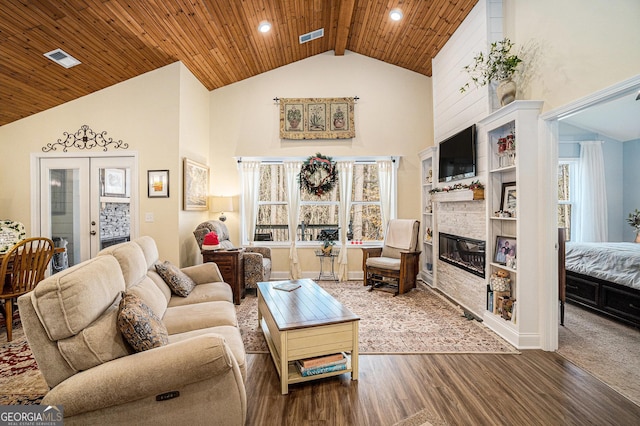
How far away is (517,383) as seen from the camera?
226 centimetres

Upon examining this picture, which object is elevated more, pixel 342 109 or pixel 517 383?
pixel 342 109

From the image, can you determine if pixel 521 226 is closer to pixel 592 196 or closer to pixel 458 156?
pixel 458 156

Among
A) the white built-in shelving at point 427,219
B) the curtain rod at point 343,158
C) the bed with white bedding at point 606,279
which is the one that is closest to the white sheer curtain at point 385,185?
the curtain rod at point 343,158

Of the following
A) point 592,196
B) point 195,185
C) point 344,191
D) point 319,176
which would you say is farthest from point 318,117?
point 592,196

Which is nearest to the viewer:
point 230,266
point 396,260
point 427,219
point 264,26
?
point 230,266

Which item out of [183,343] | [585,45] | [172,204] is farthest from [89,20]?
[585,45]

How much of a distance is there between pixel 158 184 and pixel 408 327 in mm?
3842

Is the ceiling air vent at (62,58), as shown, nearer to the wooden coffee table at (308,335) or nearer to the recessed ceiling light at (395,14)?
the wooden coffee table at (308,335)

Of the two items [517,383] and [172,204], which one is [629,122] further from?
[172,204]

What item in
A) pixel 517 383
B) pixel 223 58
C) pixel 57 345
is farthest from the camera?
pixel 223 58

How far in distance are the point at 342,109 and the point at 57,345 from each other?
5.10 m

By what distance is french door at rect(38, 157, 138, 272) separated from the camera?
4438 mm

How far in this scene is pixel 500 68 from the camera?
10.6 ft

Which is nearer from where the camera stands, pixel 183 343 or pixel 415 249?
pixel 183 343
